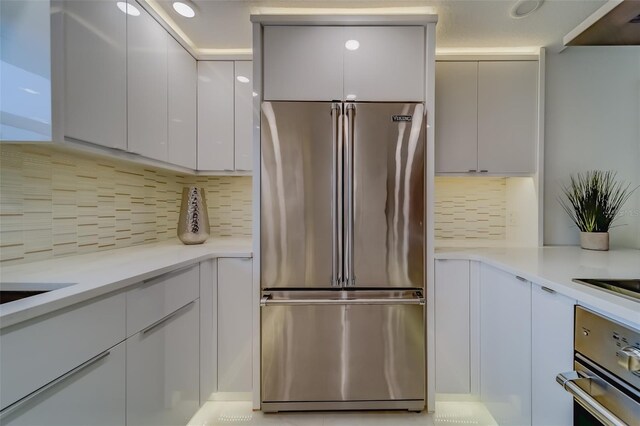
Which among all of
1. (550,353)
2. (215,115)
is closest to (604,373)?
(550,353)

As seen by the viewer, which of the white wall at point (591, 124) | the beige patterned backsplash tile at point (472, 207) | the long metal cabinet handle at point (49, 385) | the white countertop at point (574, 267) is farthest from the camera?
the beige patterned backsplash tile at point (472, 207)

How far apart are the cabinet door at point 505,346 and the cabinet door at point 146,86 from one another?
6.54ft

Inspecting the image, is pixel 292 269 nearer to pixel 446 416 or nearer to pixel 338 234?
pixel 338 234

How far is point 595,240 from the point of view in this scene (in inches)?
71.9

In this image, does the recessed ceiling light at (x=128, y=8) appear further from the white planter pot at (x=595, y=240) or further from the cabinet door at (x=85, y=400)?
the white planter pot at (x=595, y=240)

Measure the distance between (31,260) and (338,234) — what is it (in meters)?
1.44

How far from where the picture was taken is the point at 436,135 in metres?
2.01

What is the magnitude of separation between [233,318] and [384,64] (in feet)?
5.74

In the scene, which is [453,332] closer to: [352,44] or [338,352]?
[338,352]

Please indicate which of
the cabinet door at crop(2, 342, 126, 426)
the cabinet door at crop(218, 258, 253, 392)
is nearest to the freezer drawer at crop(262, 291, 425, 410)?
the cabinet door at crop(218, 258, 253, 392)

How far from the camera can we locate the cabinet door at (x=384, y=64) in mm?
1644

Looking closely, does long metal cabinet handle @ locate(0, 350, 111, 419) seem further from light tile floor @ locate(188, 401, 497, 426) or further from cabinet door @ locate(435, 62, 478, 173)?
cabinet door @ locate(435, 62, 478, 173)

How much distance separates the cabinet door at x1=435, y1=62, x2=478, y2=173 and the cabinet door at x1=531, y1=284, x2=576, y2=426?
1.08 metres

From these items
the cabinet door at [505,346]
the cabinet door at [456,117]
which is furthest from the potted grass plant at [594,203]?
the cabinet door at [505,346]
